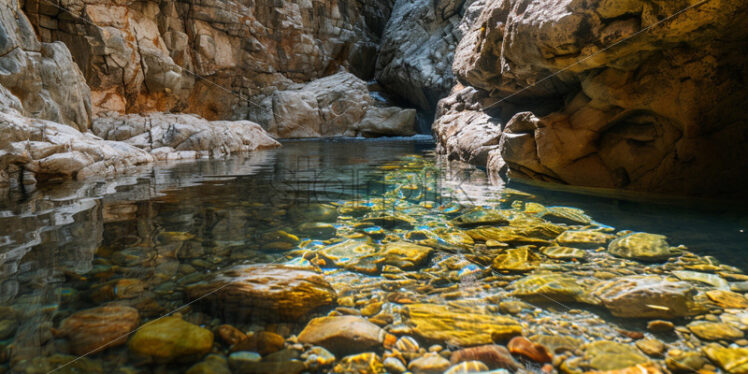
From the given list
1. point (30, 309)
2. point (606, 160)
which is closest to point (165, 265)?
point (30, 309)

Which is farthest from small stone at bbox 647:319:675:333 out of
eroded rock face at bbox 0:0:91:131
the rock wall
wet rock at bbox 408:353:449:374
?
eroded rock face at bbox 0:0:91:131

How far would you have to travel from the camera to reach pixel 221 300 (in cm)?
183

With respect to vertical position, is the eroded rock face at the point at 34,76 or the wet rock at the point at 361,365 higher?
the eroded rock face at the point at 34,76

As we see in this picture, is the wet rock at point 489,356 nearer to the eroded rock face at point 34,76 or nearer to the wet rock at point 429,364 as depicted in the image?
the wet rock at point 429,364

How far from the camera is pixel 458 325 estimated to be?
1667 mm

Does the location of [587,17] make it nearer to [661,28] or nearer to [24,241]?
[661,28]

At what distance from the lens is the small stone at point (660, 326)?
1595mm

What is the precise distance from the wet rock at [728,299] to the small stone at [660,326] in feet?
1.44

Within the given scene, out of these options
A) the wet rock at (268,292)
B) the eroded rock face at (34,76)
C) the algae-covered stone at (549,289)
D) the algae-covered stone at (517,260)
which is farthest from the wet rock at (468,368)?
the eroded rock face at (34,76)

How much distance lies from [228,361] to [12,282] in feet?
5.06

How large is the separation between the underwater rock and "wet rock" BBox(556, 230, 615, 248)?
0.08 meters

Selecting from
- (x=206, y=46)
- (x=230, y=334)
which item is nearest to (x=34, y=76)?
(x=230, y=334)

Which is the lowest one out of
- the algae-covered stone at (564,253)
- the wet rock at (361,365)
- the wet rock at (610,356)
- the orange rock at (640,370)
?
the wet rock at (361,365)

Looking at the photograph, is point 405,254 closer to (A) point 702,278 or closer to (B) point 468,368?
(B) point 468,368
